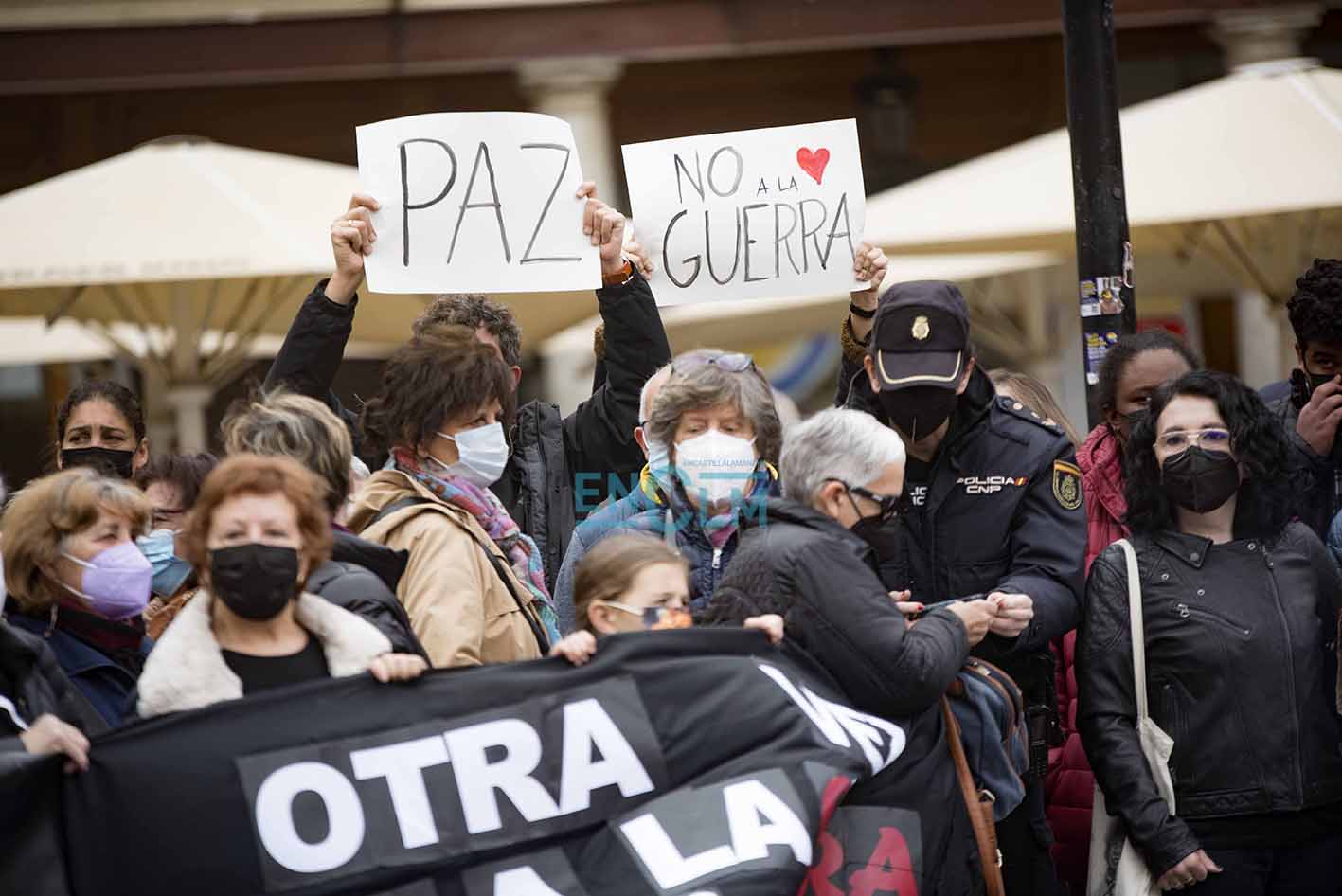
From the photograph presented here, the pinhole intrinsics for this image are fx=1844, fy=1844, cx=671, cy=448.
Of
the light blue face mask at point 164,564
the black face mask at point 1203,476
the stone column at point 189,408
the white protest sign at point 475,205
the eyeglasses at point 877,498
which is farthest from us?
the stone column at point 189,408

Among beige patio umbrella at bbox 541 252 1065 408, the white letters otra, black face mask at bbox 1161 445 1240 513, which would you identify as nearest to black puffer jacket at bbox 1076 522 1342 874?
black face mask at bbox 1161 445 1240 513

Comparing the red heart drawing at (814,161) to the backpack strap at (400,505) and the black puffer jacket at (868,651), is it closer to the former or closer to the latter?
the black puffer jacket at (868,651)

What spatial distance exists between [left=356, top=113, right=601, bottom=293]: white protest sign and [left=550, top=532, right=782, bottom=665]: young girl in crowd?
3.64ft

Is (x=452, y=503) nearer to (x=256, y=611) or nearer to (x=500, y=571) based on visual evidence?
(x=500, y=571)

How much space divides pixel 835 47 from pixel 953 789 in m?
9.90

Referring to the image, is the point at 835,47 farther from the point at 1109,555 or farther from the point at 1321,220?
the point at 1109,555

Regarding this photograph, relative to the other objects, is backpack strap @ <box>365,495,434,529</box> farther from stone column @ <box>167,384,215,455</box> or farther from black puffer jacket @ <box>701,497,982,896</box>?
stone column @ <box>167,384,215,455</box>

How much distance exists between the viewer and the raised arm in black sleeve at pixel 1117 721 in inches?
164

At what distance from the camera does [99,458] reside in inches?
203

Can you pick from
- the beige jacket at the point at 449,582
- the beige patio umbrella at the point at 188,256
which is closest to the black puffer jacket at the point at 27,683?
the beige jacket at the point at 449,582

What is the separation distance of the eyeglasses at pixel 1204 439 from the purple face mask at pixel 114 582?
2.36m

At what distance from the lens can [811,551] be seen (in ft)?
12.5

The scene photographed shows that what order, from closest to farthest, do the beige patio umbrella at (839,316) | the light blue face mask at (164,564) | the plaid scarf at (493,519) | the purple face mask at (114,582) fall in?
the purple face mask at (114,582)
the plaid scarf at (493,519)
the light blue face mask at (164,564)
the beige patio umbrella at (839,316)

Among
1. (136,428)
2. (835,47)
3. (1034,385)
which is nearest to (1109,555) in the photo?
(1034,385)
